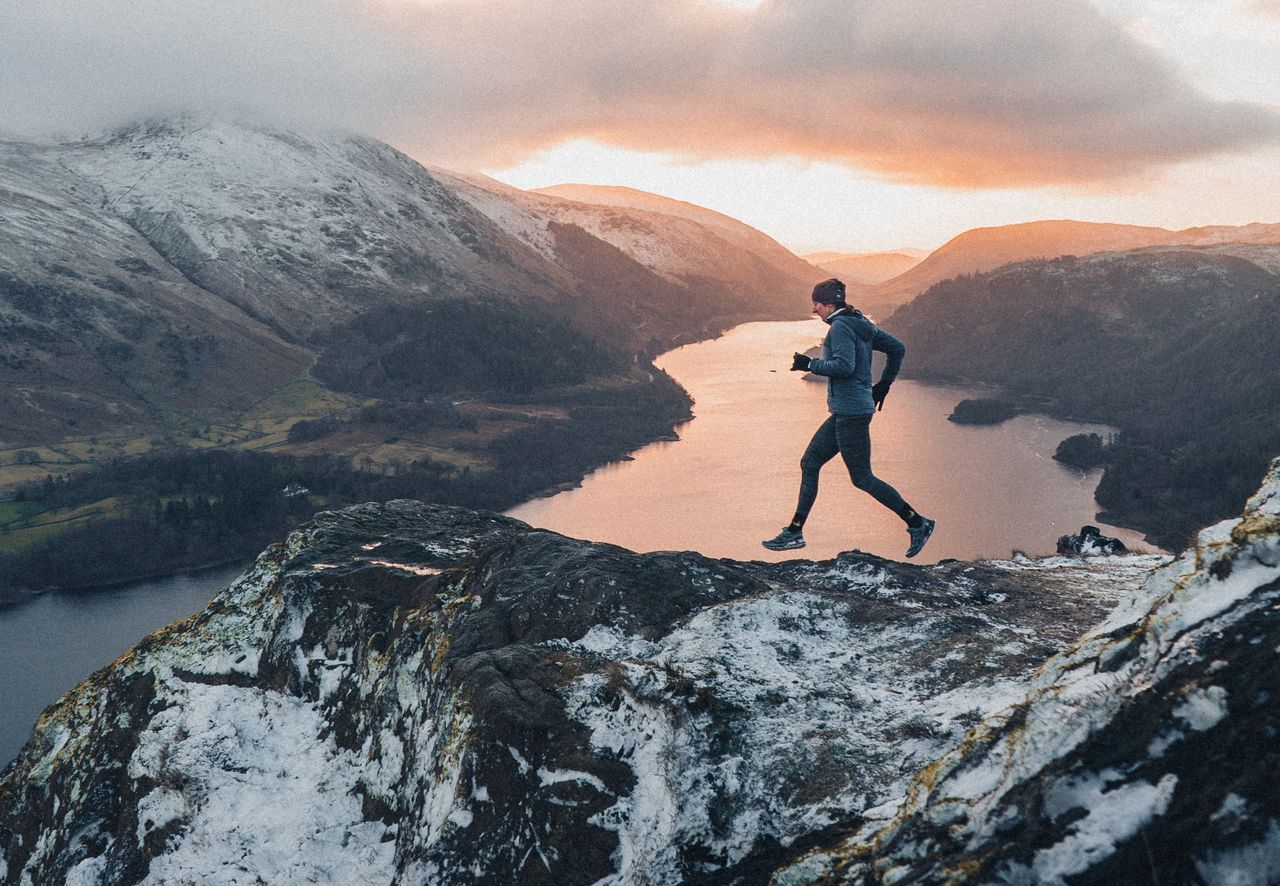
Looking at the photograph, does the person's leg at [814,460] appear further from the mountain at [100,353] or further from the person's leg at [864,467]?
the mountain at [100,353]

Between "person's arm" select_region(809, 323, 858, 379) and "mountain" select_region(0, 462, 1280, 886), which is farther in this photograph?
"person's arm" select_region(809, 323, 858, 379)

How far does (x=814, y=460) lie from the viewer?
466 inches

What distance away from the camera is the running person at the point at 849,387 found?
34.3 feet

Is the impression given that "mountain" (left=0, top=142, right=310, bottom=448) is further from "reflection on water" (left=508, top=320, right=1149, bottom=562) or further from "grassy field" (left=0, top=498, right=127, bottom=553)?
"reflection on water" (left=508, top=320, right=1149, bottom=562)

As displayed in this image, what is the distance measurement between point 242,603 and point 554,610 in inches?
296

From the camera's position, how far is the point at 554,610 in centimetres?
1277

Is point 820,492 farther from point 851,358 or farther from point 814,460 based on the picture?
point 851,358

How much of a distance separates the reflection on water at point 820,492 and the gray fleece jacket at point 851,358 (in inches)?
2729

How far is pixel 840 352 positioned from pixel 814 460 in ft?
6.44

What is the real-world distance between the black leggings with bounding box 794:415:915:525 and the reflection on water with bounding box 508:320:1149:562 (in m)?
68.1

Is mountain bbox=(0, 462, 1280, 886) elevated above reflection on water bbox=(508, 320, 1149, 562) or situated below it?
above

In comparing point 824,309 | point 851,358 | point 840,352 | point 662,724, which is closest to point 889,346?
point 851,358

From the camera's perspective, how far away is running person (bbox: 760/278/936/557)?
10445 mm

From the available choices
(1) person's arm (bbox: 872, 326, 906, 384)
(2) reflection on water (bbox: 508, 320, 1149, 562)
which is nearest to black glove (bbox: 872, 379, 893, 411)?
(1) person's arm (bbox: 872, 326, 906, 384)
